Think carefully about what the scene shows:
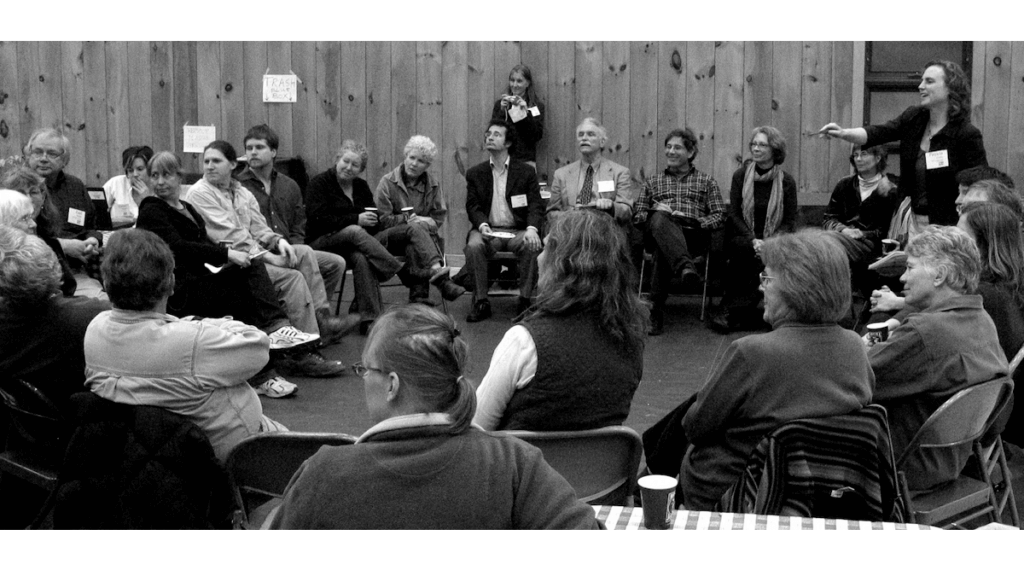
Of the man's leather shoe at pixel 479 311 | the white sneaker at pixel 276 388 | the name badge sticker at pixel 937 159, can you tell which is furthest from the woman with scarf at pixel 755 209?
the white sneaker at pixel 276 388

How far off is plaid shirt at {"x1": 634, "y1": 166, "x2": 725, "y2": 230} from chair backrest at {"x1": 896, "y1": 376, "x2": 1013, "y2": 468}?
4304 millimetres

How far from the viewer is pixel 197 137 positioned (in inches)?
375

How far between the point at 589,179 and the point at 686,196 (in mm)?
691

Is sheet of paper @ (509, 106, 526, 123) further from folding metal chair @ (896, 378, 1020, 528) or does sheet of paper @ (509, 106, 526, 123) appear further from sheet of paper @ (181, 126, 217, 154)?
folding metal chair @ (896, 378, 1020, 528)

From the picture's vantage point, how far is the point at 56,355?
3.36m

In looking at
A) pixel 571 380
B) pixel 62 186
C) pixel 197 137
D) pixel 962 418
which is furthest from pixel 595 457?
pixel 197 137

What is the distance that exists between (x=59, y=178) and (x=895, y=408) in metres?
4.84

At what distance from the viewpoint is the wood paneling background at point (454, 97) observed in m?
8.48

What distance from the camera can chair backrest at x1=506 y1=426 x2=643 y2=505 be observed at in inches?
105

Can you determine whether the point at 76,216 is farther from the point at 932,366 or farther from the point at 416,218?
the point at 932,366

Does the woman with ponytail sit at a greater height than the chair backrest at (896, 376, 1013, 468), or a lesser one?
greater

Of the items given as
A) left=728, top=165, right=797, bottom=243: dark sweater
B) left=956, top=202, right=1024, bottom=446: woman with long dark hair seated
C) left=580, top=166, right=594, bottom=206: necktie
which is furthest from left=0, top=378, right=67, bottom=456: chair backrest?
left=728, top=165, right=797, bottom=243: dark sweater
